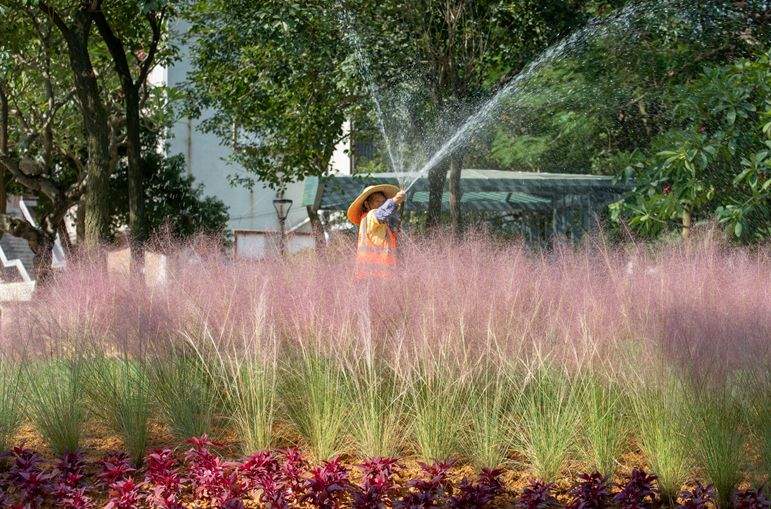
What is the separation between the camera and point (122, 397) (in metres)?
5.59

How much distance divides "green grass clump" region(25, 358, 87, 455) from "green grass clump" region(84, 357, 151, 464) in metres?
0.12

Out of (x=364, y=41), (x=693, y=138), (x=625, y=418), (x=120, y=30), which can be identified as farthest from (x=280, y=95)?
(x=625, y=418)

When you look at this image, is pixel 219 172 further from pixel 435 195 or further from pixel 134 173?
pixel 435 195

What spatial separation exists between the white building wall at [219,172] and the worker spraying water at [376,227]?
20.1m

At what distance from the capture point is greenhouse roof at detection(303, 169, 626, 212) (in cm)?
1877

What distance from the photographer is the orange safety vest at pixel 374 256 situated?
6.64m

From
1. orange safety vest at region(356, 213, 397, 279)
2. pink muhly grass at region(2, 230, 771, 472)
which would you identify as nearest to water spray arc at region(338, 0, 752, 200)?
orange safety vest at region(356, 213, 397, 279)

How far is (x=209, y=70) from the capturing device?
53.0 ft

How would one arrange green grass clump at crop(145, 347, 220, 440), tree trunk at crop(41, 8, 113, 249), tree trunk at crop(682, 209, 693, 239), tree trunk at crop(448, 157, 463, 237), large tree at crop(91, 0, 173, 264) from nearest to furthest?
green grass clump at crop(145, 347, 220, 440), tree trunk at crop(682, 209, 693, 239), tree trunk at crop(41, 8, 113, 249), large tree at crop(91, 0, 173, 264), tree trunk at crop(448, 157, 463, 237)

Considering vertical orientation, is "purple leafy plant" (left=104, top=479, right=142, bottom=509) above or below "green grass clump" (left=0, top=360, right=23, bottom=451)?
below

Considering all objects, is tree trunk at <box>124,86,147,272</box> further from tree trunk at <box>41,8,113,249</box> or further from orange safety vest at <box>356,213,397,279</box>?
orange safety vest at <box>356,213,397,279</box>

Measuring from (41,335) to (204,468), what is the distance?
186 cm

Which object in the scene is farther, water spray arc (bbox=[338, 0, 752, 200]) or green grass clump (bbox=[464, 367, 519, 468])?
water spray arc (bbox=[338, 0, 752, 200])

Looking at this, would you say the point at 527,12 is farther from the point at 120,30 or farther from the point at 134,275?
the point at 134,275
